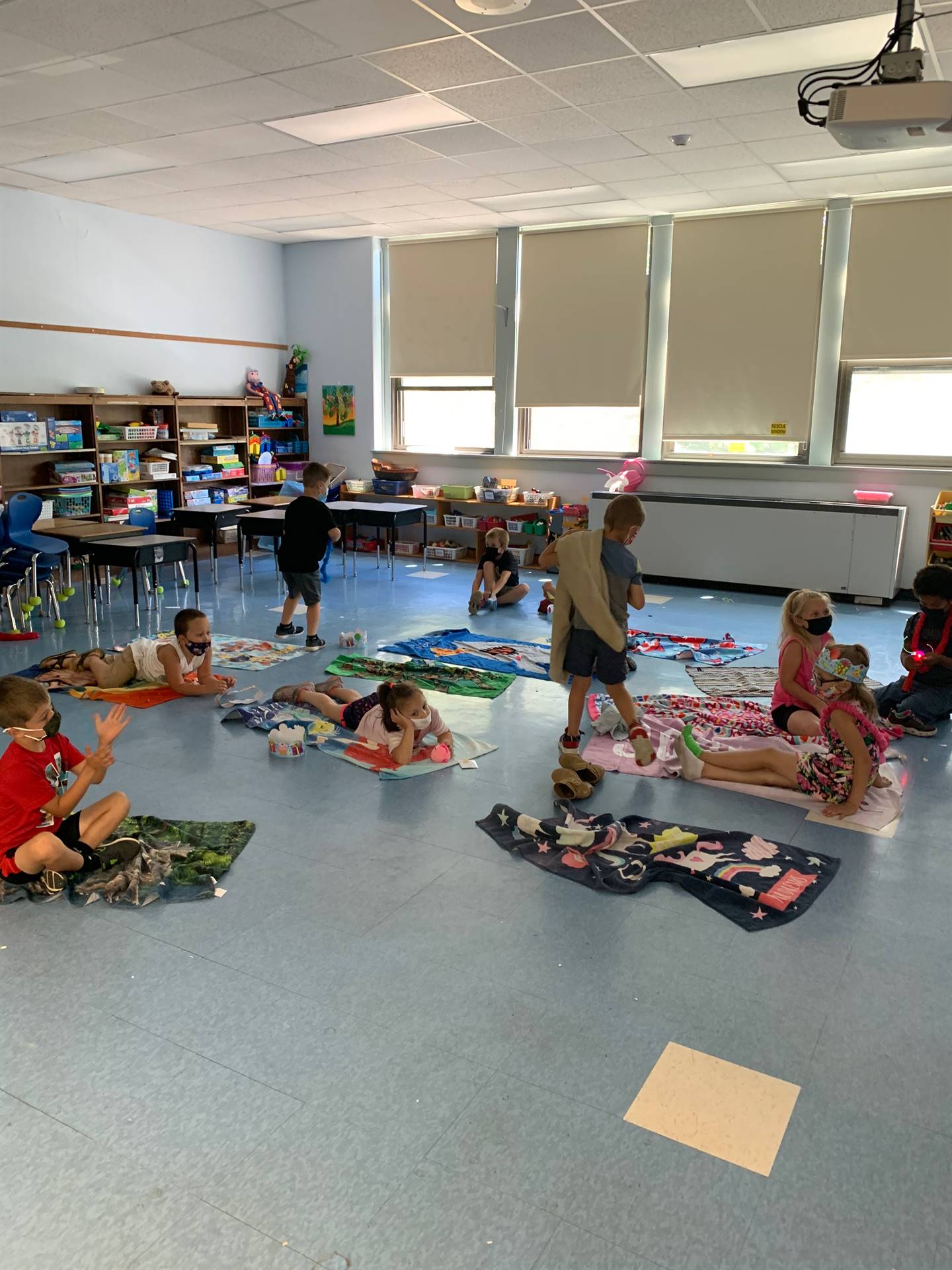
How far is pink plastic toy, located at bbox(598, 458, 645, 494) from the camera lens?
9250mm

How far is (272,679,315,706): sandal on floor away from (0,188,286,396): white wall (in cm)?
505

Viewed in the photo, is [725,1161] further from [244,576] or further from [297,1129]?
[244,576]

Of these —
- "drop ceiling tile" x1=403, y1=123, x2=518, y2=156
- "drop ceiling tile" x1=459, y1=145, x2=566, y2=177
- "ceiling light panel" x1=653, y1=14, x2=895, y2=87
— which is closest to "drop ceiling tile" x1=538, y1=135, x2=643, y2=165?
"drop ceiling tile" x1=459, y1=145, x2=566, y2=177

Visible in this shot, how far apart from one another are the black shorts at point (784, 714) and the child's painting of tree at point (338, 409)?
25.6ft

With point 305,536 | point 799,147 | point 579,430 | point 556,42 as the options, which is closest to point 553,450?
point 579,430

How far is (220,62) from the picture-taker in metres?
5.02

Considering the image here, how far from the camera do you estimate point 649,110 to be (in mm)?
5680

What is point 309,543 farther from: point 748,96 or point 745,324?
point 745,324

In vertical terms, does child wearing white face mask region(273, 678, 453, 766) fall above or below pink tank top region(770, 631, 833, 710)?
below

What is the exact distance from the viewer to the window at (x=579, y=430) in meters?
9.72

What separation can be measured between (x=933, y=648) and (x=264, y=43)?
4722 millimetres

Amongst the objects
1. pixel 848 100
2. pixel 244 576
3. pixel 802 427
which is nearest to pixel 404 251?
pixel 244 576

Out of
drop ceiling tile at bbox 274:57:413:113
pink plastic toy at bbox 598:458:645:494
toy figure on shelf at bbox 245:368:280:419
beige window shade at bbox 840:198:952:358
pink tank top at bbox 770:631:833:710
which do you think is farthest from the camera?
toy figure on shelf at bbox 245:368:280:419

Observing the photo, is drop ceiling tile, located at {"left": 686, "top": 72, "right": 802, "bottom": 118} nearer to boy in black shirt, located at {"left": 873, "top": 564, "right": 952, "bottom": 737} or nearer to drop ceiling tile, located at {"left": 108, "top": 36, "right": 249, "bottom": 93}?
drop ceiling tile, located at {"left": 108, "top": 36, "right": 249, "bottom": 93}
